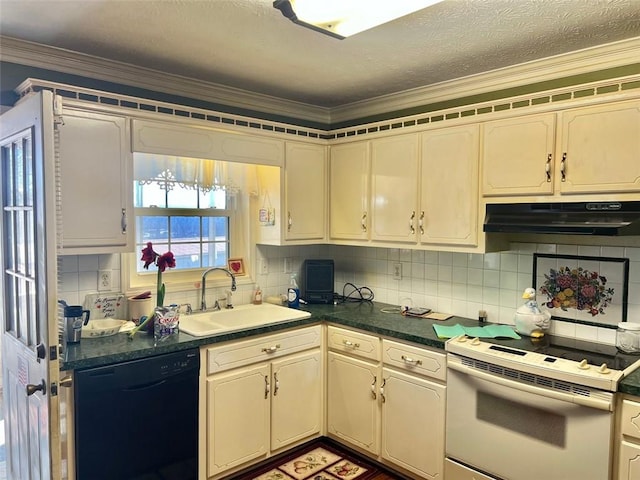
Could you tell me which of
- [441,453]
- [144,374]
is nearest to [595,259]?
[441,453]

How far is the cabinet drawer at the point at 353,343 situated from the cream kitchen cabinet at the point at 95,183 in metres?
1.38

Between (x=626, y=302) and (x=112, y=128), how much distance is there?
9.20 ft

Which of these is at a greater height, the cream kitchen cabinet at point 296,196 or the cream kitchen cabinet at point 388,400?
the cream kitchen cabinet at point 296,196

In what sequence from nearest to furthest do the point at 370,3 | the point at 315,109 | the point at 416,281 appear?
the point at 370,3, the point at 416,281, the point at 315,109

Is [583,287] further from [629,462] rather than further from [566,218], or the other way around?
[629,462]

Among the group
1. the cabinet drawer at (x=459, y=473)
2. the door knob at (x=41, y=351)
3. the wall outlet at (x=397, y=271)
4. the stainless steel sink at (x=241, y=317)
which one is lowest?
the cabinet drawer at (x=459, y=473)

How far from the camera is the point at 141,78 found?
266 centimetres

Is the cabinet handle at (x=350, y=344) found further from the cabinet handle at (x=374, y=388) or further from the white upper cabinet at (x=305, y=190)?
the white upper cabinet at (x=305, y=190)

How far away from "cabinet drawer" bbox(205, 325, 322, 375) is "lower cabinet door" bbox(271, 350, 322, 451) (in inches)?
2.8

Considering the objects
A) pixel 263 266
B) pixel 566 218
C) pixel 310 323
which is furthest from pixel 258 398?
pixel 566 218

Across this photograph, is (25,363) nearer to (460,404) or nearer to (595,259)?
(460,404)

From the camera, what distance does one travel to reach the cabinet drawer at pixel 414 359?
244 centimetres

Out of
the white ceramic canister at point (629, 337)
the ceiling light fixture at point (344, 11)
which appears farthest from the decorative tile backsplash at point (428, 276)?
the ceiling light fixture at point (344, 11)

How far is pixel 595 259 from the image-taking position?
2385 mm
